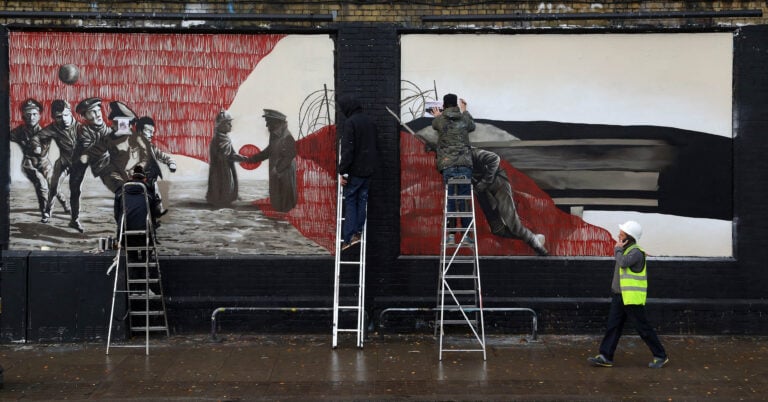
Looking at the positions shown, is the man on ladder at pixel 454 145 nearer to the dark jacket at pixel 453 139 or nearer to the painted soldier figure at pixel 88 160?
the dark jacket at pixel 453 139

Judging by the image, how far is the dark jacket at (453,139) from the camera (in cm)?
1127

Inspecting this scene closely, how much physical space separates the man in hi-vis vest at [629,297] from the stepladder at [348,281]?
2.77 meters

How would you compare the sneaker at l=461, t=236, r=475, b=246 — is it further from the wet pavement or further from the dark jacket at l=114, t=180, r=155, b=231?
the dark jacket at l=114, t=180, r=155, b=231

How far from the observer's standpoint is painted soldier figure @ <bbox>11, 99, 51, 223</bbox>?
39.2ft

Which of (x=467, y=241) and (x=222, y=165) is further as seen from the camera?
(x=222, y=165)

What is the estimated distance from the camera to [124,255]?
439 inches

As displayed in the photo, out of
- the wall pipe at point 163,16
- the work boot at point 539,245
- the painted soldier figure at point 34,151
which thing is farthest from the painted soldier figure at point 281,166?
the work boot at point 539,245

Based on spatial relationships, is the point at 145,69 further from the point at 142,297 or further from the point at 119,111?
the point at 142,297

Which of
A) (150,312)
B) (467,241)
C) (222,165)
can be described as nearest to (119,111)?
(222,165)

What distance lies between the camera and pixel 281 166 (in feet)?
39.5

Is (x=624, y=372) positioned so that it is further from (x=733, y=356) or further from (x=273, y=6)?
(x=273, y=6)

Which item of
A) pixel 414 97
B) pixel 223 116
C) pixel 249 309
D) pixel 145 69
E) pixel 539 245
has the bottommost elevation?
pixel 249 309

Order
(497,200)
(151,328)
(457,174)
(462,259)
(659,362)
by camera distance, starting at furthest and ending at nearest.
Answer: (497,200) → (462,259) → (457,174) → (151,328) → (659,362)

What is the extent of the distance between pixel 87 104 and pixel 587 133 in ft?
21.3
